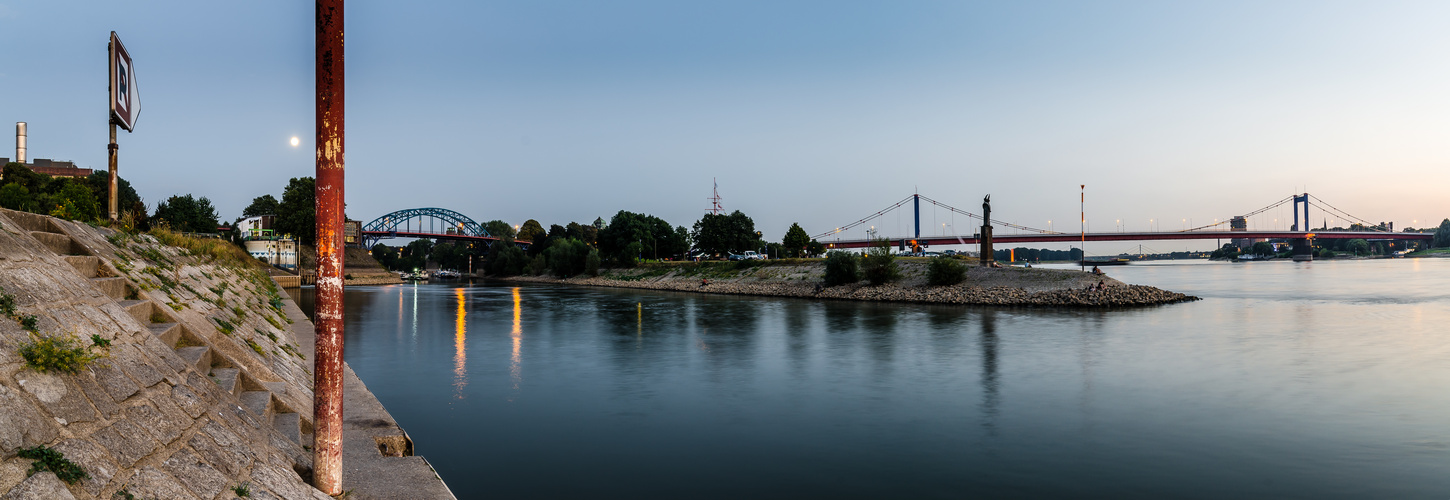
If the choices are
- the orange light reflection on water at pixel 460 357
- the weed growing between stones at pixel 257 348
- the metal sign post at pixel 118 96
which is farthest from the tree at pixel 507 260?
the weed growing between stones at pixel 257 348

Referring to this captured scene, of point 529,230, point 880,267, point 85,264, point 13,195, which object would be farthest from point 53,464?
point 529,230

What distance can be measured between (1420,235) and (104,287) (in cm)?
23382

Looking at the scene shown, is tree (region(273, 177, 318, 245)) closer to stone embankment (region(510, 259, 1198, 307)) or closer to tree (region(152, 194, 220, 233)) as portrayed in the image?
tree (region(152, 194, 220, 233))

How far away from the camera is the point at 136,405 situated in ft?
21.8

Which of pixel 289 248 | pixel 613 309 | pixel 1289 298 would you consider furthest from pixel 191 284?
pixel 289 248

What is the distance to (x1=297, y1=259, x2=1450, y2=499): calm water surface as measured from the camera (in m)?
12.5

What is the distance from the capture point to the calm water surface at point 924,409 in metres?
12.5

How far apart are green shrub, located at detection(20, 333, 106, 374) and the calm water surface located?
620cm

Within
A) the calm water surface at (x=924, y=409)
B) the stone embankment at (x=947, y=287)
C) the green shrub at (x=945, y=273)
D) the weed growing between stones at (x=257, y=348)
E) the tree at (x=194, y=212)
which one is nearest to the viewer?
the calm water surface at (x=924, y=409)

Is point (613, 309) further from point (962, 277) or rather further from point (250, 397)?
point (250, 397)

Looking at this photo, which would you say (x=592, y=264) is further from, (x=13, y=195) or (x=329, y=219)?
(x=329, y=219)

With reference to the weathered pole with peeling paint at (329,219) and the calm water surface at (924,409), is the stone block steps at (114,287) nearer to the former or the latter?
the calm water surface at (924,409)

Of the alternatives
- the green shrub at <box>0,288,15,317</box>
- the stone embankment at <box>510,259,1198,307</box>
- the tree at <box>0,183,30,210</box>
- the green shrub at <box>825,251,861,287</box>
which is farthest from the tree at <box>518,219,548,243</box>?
the green shrub at <box>0,288,15,317</box>

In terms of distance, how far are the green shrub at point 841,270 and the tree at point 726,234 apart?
43.3m
